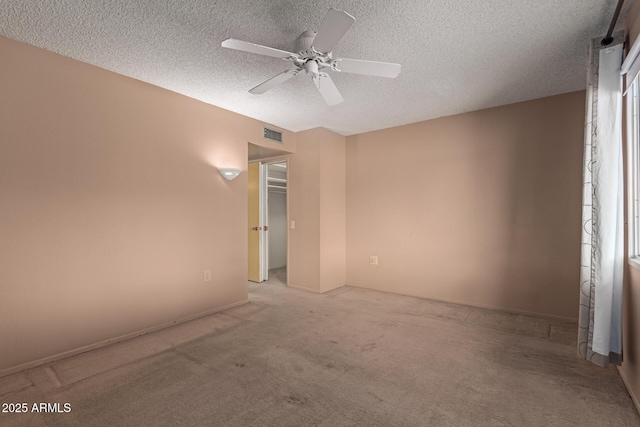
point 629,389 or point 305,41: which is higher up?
point 305,41

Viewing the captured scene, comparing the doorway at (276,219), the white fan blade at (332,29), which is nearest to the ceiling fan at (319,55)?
the white fan blade at (332,29)

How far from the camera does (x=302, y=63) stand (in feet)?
6.86

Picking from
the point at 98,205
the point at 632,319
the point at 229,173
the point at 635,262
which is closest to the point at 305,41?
the point at 229,173

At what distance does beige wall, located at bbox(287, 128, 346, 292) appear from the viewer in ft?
14.7

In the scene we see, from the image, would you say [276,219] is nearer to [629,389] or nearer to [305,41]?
[305,41]

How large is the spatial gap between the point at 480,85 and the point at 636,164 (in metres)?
1.54

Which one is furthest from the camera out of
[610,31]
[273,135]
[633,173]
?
[273,135]

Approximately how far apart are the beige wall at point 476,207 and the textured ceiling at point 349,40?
22.3 inches

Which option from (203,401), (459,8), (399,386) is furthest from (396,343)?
(459,8)

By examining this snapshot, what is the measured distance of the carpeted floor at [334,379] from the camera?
1735mm

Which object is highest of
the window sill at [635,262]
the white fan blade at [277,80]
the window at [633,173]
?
the white fan blade at [277,80]

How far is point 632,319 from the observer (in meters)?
1.88

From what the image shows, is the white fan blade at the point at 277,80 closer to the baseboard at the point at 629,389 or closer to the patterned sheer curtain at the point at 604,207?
the patterned sheer curtain at the point at 604,207

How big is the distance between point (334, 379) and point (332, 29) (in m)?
2.20
